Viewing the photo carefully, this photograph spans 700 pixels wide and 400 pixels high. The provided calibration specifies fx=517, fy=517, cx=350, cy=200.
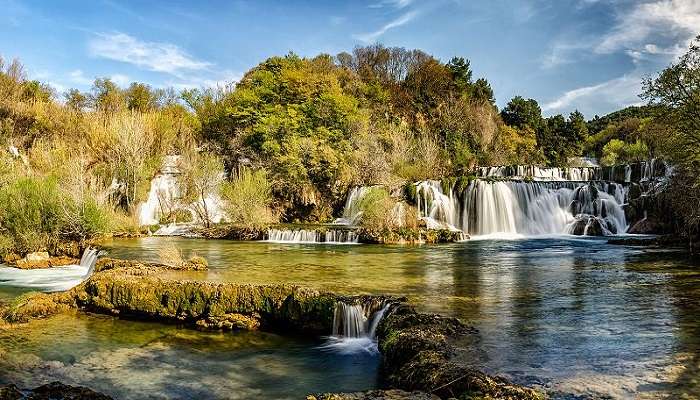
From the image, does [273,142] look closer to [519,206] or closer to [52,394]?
[519,206]

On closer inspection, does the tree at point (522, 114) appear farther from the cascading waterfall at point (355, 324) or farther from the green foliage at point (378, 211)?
the cascading waterfall at point (355, 324)

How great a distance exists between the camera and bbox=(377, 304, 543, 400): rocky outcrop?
559 centimetres

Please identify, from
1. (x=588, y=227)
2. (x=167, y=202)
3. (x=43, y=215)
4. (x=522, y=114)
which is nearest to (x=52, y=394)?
(x=43, y=215)

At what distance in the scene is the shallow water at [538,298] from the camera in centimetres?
683

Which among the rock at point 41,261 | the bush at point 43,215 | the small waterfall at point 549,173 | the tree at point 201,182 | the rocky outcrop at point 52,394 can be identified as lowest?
the rocky outcrop at point 52,394

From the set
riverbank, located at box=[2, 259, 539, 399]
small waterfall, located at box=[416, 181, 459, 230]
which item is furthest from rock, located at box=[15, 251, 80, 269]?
small waterfall, located at box=[416, 181, 459, 230]

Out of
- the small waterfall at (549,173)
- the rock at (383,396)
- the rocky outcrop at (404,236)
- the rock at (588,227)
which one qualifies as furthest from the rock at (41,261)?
the small waterfall at (549,173)

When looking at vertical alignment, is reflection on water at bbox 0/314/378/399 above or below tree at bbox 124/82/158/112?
below

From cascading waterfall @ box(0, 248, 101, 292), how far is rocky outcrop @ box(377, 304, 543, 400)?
11.0 meters

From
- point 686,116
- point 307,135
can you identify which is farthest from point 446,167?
point 686,116

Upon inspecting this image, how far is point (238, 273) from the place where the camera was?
14703 millimetres

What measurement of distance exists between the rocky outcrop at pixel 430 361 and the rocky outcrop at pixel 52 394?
3875mm

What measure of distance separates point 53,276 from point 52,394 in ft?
A: 40.5

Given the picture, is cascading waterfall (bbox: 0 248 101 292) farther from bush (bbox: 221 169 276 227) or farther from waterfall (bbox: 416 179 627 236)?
waterfall (bbox: 416 179 627 236)
